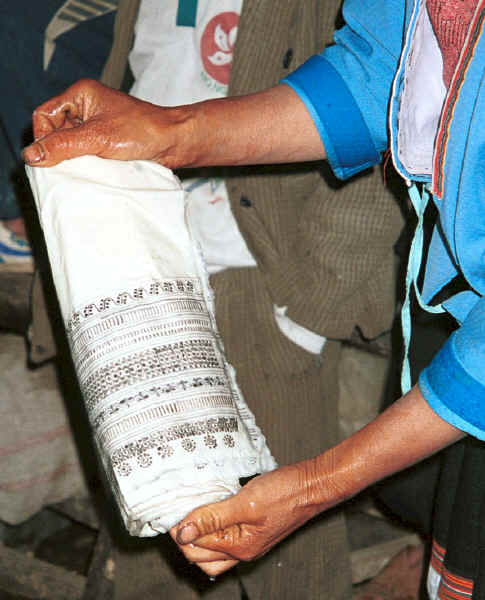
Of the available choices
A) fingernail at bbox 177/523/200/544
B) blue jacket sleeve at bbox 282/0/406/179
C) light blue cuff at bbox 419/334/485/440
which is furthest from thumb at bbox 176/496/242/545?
blue jacket sleeve at bbox 282/0/406/179

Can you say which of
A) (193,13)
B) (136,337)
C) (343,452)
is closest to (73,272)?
(136,337)

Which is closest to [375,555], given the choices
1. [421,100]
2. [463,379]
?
[463,379]

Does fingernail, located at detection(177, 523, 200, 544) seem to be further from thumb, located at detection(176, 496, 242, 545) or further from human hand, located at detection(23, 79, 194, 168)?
human hand, located at detection(23, 79, 194, 168)

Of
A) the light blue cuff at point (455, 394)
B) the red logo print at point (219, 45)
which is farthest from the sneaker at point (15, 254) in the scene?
the light blue cuff at point (455, 394)

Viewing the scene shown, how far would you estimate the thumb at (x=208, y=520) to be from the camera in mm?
609

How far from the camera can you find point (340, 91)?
2.54ft

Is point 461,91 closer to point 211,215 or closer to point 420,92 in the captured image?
point 420,92

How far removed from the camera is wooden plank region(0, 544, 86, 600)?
1.26m

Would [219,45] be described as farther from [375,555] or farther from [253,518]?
[375,555]

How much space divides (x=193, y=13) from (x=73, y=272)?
62 cm

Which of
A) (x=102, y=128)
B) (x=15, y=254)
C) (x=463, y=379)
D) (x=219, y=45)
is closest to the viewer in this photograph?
(x=463, y=379)

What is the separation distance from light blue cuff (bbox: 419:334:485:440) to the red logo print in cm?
68

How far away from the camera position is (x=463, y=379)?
1.88 ft

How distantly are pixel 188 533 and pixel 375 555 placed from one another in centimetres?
88
